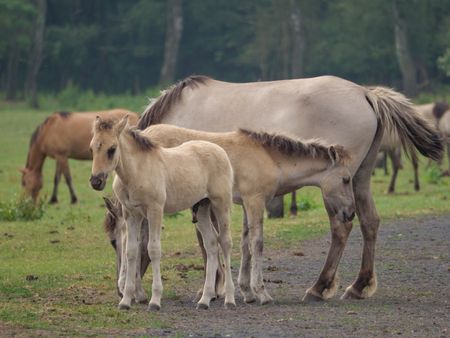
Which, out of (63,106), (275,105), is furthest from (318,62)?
(275,105)

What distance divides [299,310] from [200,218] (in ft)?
3.84

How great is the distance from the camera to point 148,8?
61.0 m

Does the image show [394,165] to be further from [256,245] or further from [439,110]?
[256,245]

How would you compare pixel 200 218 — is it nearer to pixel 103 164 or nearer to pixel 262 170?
pixel 262 170

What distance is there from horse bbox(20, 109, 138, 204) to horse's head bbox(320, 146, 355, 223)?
11180mm

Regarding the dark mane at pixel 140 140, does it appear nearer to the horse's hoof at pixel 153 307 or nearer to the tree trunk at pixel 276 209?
the horse's hoof at pixel 153 307

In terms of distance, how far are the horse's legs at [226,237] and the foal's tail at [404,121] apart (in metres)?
2.18

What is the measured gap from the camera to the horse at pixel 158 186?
896 cm

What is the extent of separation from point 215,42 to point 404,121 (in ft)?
174

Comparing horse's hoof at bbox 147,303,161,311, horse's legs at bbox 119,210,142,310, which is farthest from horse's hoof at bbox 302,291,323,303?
horse's legs at bbox 119,210,142,310

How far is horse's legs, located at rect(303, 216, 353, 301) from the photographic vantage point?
10.2 m

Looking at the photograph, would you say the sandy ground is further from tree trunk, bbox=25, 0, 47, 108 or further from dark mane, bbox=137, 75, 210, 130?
tree trunk, bbox=25, 0, 47, 108

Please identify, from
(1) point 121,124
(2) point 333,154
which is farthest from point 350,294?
(1) point 121,124

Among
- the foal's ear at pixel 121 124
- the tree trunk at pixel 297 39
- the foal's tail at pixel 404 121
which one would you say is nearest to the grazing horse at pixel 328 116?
the foal's tail at pixel 404 121
